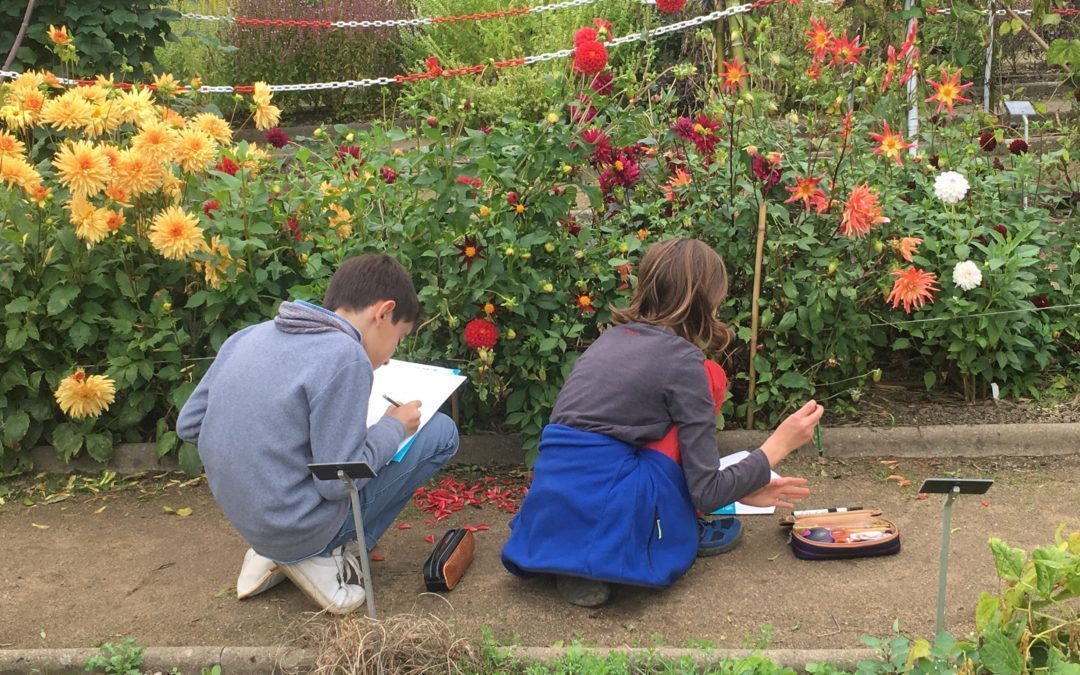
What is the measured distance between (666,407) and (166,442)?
2.15m

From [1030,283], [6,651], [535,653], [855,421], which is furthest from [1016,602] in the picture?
[6,651]

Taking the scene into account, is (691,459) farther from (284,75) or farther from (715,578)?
(284,75)

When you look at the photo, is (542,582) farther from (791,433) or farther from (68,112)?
(68,112)

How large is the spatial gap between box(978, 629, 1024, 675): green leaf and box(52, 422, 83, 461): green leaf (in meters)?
3.38

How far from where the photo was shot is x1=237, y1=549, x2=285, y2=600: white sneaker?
339cm

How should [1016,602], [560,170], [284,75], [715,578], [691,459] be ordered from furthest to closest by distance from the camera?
[284,75]
[560,170]
[715,578]
[691,459]
[1016,602]

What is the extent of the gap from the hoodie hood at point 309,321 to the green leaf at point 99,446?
1.73 m

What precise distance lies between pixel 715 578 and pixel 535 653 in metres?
0.73

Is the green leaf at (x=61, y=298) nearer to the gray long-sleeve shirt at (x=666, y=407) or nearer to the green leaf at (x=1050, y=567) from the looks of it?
the gray long-sleeve shirt at (x=666, y=407)

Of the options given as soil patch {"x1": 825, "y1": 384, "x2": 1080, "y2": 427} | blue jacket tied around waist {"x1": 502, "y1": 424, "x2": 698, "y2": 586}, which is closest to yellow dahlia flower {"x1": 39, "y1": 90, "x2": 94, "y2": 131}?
blue jacket tied around waist {"x1": 502, "y1": 424, "x2": 698, "y2": 586}

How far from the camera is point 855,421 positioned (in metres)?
4.45

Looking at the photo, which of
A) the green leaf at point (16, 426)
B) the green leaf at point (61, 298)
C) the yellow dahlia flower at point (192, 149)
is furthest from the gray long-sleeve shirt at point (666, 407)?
the green leaf at point (16, 426)

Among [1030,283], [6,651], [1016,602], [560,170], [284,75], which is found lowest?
[6,651]

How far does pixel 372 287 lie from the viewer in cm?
307
